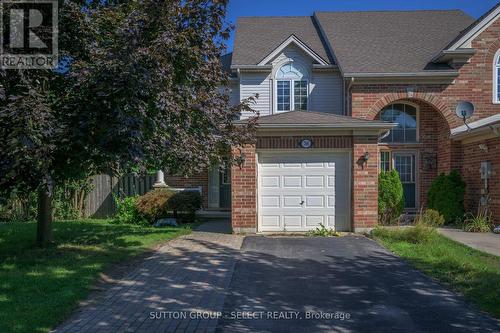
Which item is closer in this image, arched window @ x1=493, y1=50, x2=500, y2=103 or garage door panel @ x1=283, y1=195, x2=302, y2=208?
garage door panel @ x1=283, y1=195, x2=302, y2=208

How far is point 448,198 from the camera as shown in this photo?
14.2 metres

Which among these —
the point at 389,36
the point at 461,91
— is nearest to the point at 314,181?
the point at 461,91

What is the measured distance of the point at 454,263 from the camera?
318 inches

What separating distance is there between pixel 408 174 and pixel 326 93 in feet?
14.6

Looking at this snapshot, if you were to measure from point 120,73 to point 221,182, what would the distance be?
1119cm

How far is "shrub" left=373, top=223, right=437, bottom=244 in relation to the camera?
10367mm

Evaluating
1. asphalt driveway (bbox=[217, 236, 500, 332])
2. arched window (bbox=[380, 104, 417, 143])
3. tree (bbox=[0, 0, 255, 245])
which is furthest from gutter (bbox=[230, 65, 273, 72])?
asphalt driveway (bbox=[217, 236, 500, 332])

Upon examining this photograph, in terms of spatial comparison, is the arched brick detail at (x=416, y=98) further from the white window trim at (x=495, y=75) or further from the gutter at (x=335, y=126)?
the gutter at (x=335, y=126)

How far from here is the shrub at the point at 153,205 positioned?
14.5 m

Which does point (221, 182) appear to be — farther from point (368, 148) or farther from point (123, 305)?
point (123, 305)

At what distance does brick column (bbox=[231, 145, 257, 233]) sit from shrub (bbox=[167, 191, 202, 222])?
3.30m

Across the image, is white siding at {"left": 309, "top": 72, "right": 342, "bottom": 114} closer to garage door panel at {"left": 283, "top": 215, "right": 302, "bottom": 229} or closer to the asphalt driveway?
garage door panel at {"left": 283, "top": 215, "right": 302, "bottom": 229}

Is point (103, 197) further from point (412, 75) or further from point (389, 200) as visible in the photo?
point (412, 75)

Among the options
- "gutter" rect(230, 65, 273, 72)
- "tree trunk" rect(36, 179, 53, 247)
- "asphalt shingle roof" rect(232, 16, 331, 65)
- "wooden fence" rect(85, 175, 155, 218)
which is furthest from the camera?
"asphalt shingle roof" rect(232, 16, 331, 65)
